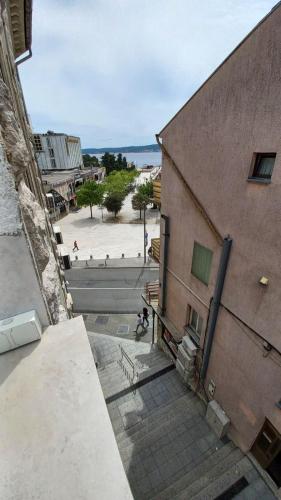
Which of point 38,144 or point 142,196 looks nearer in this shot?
point 142,196

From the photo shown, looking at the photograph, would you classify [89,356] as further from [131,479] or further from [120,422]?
[120,422]

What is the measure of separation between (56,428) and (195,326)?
755cm

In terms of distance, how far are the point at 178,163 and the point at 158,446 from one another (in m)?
9.93

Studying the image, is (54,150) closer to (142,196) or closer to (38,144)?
(38,144)

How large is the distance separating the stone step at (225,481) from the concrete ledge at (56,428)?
7.14m

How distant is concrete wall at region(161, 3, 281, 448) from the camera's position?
4.45m

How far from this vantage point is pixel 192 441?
812 cm

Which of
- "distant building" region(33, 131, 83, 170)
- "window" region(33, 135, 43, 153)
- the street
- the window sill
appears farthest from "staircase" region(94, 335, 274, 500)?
"window" region(33, 135, 43, 153)

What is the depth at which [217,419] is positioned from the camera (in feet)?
26.2

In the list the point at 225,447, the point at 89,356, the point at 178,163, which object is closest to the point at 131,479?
the point at 225,447

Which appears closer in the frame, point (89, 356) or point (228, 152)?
point (89, 356)

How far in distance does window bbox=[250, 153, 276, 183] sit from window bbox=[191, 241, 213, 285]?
2678 millimetres

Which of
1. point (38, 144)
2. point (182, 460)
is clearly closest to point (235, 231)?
point (182, 460)

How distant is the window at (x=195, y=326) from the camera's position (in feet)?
29.0
